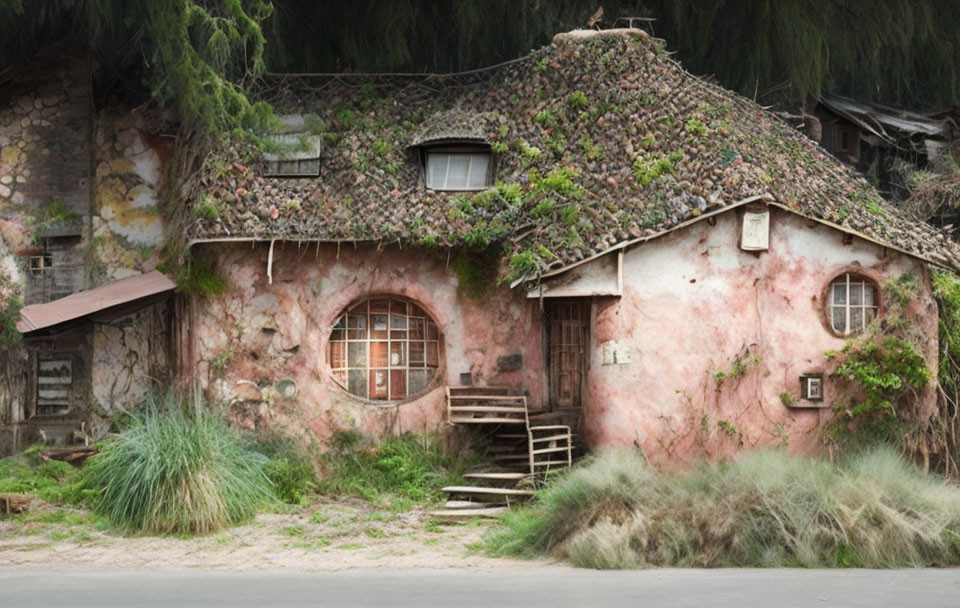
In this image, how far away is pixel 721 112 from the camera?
1770cm

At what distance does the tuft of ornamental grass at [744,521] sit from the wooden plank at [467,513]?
144 cm

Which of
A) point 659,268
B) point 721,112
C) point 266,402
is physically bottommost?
point 266,402

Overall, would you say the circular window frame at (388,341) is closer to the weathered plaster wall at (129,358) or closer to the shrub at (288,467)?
the shrub at (288,467)

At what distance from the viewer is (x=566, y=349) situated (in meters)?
17.3

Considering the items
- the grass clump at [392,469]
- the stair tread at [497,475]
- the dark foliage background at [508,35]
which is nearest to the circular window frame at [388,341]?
the grass clump at [392,469]

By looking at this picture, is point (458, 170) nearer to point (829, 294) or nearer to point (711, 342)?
point (711, 342)

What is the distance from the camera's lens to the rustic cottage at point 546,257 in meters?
16.0

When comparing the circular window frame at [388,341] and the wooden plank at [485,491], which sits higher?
the circular window frame at [388,341]

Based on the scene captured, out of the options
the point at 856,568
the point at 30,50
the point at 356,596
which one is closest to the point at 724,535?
the point at 856,568

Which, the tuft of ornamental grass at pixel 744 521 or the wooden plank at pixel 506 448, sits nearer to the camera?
the tuft of ornamental grass at pixel 744 521

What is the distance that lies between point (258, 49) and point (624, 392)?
634 cm

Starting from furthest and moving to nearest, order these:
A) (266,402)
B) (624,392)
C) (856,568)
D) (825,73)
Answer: (825,73) → (266,402) → (624,392) → (856,568)

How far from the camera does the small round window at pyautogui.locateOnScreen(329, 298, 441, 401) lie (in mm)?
17594

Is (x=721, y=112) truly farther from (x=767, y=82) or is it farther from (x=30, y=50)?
(x=30, y=50)
